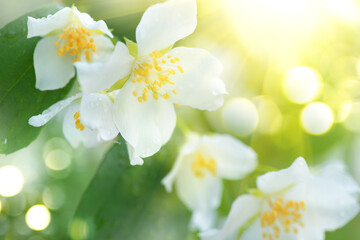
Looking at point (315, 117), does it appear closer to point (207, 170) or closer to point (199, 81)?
point (207, 170)

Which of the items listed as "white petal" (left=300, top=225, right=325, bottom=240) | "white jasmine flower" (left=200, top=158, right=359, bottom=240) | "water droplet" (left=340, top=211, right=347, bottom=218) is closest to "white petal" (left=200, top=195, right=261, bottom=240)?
"white jasmine flower" (left=200, top=158, right=359, bottom=240)

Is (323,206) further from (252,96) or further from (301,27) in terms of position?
(301,27)

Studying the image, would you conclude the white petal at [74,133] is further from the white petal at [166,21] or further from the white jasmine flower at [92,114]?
the white petal at [166,21]

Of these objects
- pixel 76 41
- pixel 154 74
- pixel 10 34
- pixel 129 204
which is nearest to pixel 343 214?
pixel 129 204

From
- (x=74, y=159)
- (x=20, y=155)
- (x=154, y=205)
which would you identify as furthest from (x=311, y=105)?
(x=20, y=155)

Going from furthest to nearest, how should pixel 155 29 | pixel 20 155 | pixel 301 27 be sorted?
pixel 301 27 → pixel 20 155 → pixel 155 29

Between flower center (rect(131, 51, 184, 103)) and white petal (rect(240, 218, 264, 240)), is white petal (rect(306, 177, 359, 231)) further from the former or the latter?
flower center (rect(131, 51, 184, 103))
